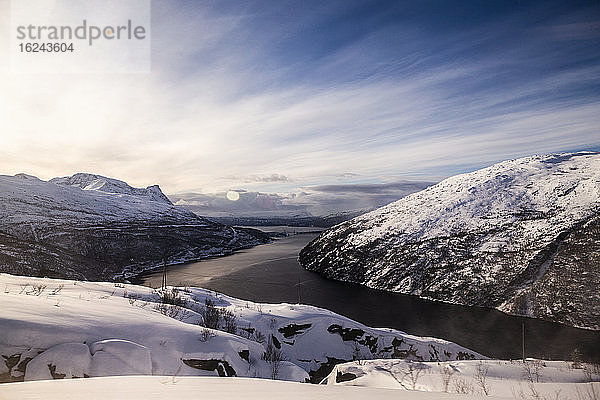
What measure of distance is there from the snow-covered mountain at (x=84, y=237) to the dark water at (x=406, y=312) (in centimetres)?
1758

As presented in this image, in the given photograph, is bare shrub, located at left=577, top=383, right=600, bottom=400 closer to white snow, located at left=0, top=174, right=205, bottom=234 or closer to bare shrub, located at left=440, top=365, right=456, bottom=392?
bare shrub, located at left=440, top=365, right=456, bottom=392

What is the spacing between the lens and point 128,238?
355 ft

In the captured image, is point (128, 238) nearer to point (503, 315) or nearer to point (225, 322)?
point (225, 322)

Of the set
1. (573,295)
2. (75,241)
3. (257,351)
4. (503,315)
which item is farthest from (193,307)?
(75,241)

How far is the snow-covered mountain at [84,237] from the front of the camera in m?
68.1

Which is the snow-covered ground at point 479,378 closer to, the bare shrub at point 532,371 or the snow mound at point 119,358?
the bare shrub at point 532,371

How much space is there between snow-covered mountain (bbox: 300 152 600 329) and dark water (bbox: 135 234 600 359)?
3.64 meters

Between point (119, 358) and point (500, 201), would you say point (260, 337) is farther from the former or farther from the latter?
point (500, 201)

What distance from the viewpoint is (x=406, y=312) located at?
158ft

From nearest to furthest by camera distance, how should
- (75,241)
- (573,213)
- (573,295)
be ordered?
(573,295), (573,213), (75,241)

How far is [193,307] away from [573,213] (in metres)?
68.5

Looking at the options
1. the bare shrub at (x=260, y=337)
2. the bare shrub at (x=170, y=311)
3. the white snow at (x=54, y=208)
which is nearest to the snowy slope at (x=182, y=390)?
the bare shrub at (x=170, y=311)

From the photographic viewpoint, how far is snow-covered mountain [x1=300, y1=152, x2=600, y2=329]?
44750 millimetres

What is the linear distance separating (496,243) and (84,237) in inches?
4790
